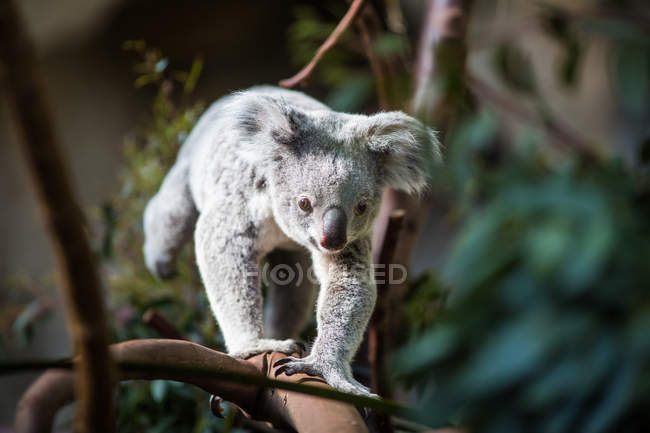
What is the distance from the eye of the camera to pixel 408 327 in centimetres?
318

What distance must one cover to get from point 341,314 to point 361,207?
36 cm

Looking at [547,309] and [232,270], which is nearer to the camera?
[547,309]

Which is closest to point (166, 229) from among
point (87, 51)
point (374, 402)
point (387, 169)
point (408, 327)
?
point (387, 169)

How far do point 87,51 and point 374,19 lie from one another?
15.2ft

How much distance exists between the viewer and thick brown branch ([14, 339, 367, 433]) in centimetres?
114

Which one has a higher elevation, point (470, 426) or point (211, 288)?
point (470, 426)

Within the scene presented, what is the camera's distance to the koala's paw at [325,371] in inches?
69.0

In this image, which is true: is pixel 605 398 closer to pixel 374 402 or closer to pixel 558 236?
pixel 558 236

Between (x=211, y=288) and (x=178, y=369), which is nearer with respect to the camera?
(x=178, y=369)

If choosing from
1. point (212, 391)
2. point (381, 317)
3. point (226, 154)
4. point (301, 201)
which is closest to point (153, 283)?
point (226, 154)

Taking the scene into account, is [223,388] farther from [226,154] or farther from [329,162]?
[226,154]

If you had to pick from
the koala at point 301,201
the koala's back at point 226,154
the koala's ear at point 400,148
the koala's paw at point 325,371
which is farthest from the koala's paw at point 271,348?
the koala's ear at point 400,148

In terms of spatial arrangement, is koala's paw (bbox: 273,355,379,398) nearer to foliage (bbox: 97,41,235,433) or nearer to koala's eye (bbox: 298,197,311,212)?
koala's eye (bbox: 298,197,311,212)

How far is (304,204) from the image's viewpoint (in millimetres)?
2053
